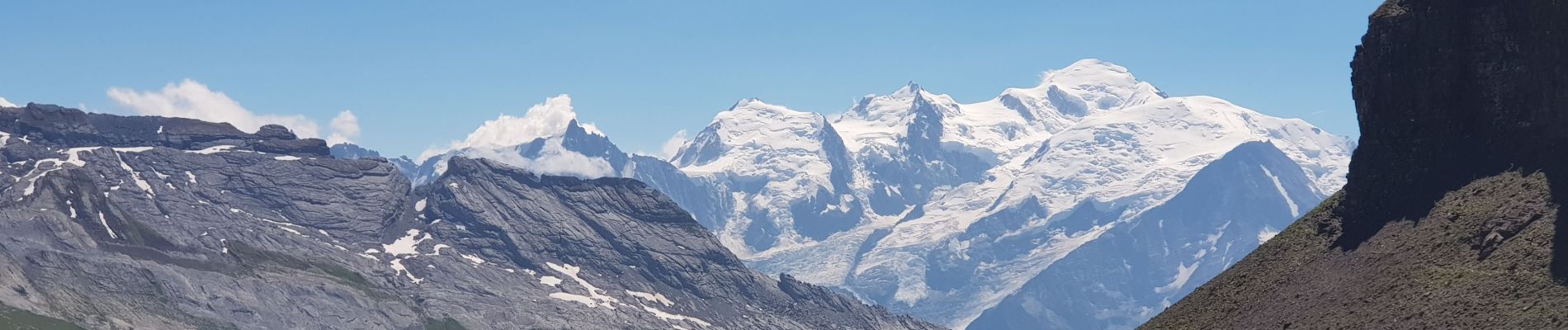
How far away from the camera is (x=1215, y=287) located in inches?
5340

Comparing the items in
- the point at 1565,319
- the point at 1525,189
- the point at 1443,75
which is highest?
the point at 1443,75

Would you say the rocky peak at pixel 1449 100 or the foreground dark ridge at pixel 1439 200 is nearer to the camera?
the foreground dark ridge at pixel 1439 200

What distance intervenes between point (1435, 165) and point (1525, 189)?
12310 millimetres

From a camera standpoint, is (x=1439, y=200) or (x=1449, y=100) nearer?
(x=1439, y=200)

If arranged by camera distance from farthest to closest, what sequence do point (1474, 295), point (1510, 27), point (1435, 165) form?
point (1435, 165), point (1510, 27), point (1474, 295)

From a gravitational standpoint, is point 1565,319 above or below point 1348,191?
below

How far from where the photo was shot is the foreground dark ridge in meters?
103

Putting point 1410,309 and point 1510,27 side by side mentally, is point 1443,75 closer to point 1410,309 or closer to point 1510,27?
point 1510,27

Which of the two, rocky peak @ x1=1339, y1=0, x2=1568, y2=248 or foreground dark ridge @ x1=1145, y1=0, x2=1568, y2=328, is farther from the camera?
rocky peak @ x1=1339, y1=0, x2=1568, y2=248

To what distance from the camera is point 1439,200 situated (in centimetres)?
11744

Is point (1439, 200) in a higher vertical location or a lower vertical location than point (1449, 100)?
lower

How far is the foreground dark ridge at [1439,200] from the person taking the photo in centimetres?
10275

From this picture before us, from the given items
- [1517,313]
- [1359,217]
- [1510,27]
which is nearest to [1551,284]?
[1517,313]

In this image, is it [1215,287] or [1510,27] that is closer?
[1510,27]
